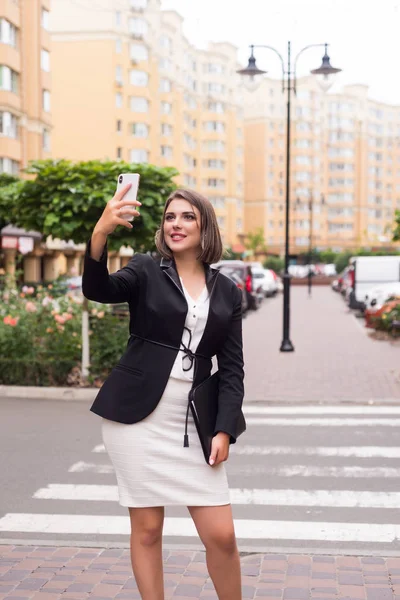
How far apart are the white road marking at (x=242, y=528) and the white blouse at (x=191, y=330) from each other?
2412 millimetres

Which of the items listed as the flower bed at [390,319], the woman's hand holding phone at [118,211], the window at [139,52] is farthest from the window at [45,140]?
the woman's hand holding phone at [118,211]

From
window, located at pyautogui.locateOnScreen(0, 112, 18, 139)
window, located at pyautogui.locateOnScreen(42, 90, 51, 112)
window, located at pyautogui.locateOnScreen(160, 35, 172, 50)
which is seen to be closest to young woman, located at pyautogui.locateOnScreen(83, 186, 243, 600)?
window, located at pyautogui.locateOnScreen(0, 112, 18, 139)

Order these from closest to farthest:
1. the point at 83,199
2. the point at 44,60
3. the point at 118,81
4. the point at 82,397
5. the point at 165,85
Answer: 1. the point at 82,397
2. the point at 83,199
3. the point at 44,60
4. the point at 118,81
5. the point at 165,85

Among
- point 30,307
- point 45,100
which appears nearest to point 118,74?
point 45,100

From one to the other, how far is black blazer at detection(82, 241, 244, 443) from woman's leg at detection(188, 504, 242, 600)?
0.32m

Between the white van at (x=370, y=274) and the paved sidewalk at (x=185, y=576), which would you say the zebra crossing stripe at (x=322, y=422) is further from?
the white van at (x=370, y=274)

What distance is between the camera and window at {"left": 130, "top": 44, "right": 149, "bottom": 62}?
74.2m

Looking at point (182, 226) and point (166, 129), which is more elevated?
point (166, 129)

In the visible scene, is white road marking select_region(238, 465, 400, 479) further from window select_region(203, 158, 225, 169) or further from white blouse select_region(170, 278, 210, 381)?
window select_region(203, 158, 225, 169)

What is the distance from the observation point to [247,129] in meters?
116

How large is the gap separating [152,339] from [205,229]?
0.51 metres

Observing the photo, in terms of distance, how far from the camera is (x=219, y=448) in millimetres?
3303

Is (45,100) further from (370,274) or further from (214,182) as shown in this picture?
(214,182)

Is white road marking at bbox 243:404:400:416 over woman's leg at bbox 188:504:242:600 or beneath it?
beneath
